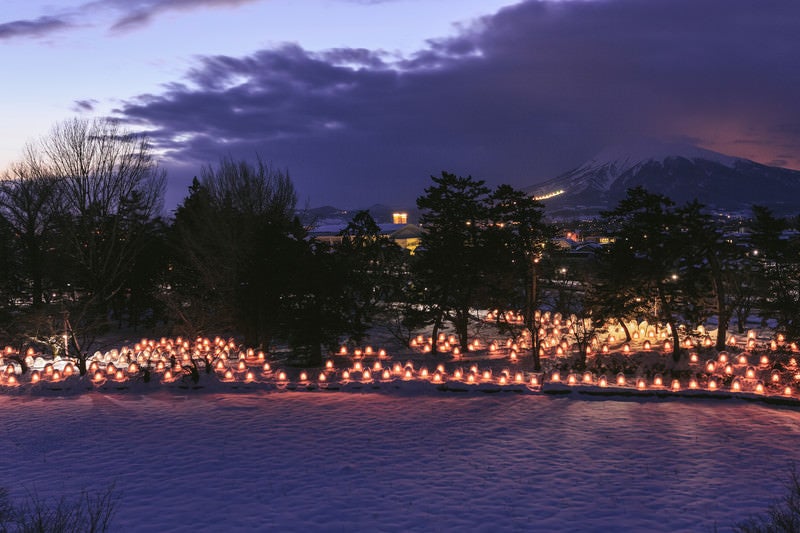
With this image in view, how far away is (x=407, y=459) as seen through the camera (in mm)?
10906

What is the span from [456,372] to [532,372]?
2872mm

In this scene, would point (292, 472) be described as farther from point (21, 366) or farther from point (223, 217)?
point (223, 217)

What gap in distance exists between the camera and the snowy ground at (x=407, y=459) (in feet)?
27.7

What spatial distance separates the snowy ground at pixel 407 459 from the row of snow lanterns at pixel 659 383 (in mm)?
902

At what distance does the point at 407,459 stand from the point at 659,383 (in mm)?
9336

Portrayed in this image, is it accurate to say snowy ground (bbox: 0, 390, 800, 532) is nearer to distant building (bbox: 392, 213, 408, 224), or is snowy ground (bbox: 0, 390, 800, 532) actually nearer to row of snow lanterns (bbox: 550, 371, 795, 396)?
row of snow lanterns (bbox: 550, 371, 795, 396)

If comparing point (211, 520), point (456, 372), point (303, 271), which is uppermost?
point (303, 271)

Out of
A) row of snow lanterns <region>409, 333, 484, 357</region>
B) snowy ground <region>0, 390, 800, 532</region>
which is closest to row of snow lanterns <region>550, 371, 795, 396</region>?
snowy ground <region>0, 390, 800, 532</region>

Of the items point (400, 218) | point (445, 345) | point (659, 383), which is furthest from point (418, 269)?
point (400, 218)

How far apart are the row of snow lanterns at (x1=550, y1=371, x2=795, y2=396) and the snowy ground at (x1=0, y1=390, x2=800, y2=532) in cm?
90

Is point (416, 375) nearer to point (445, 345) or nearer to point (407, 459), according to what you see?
point (445, 345)

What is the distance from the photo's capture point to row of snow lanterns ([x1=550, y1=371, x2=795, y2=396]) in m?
15.2

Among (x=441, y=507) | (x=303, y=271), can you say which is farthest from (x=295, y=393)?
(x=441, y=507)

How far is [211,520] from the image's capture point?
831 centimetres
